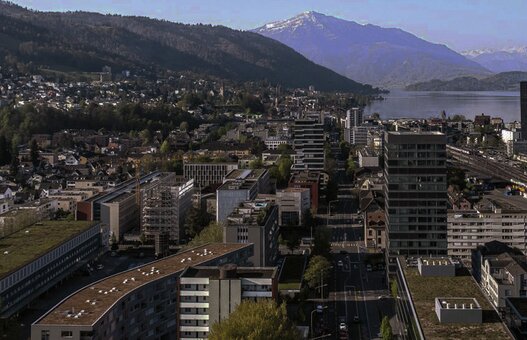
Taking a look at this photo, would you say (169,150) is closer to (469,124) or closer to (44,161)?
(44,161)

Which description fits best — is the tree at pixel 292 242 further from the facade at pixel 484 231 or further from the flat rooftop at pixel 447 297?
the flat rooftop at pixel 447 297

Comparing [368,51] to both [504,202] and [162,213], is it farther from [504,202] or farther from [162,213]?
[162,213]

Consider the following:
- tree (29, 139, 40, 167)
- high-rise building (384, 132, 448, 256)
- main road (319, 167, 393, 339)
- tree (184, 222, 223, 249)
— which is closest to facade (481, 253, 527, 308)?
high-rise building (384, 132, 448, 256)

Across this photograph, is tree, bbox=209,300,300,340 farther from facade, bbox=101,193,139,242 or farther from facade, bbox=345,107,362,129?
facade, bbox=345,107,362,129

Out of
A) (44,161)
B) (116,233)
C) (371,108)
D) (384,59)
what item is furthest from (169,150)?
(384,59)

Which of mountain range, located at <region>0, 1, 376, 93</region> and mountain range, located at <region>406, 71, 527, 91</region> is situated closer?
mountain range, located at <region>0, 1, 376, 93</region>

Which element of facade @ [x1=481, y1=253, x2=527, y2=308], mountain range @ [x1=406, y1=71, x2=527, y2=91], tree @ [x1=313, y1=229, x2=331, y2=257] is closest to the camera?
facade @ [x1=481, y1=253, x2=527, y2=308]

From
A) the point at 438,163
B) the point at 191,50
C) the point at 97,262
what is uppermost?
the point at 191,50
